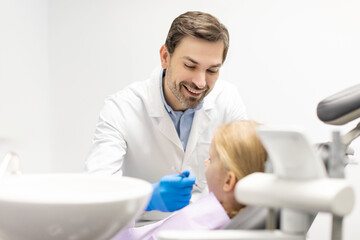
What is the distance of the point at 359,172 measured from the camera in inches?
102

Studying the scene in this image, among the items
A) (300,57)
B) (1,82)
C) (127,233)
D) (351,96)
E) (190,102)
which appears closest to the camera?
(351,96)

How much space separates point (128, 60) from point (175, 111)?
881 mm

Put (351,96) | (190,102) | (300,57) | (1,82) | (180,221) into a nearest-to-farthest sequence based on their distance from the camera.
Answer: (351,96) → (180,221) → (190,102) → (1,82) → (300,57)

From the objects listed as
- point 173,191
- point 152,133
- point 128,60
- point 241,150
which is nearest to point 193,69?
point 152,133

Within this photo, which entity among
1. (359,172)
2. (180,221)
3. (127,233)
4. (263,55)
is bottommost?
(359,172)

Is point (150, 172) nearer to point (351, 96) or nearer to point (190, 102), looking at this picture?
point (190, 102)

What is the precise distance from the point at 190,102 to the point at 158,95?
Answer: 18cm

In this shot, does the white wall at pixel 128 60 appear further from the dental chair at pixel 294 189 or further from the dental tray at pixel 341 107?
the dental chair at pixel 294 189

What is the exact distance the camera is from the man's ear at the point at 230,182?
1242 millimetres

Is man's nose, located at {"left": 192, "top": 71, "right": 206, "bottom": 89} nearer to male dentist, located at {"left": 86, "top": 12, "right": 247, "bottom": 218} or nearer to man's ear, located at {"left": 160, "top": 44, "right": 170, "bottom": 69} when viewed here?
male dentist, located at {"left": 86, "top": 12, "right": 247, "bottom": 218}

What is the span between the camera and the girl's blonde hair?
1.22m

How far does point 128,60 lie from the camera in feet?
9.57

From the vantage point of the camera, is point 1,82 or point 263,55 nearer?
point 1,82

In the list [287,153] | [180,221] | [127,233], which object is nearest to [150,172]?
[127,233]
